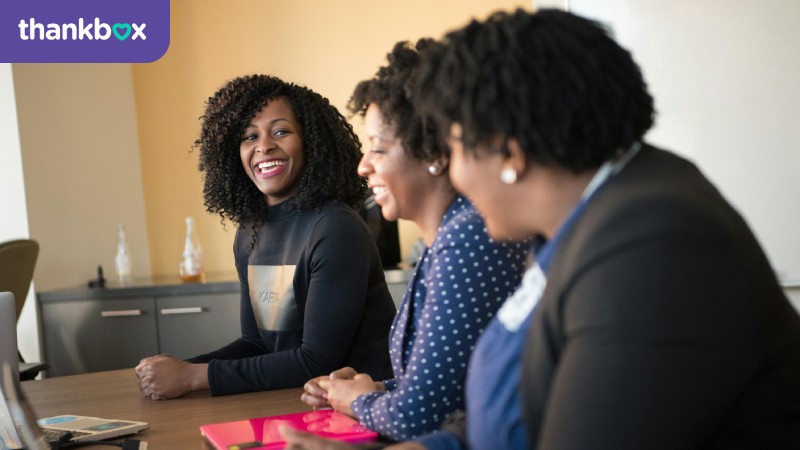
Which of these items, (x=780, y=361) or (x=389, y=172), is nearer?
(x=780, y=361)

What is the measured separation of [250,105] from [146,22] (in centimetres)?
246

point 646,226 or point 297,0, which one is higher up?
point 297,0

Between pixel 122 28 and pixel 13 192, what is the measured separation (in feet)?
3.11

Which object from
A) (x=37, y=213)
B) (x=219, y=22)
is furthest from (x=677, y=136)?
(x=37, y=213)

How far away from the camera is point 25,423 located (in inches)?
50.6

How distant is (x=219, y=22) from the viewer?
15.1ft

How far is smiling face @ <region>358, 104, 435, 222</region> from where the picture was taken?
1557 millimetres

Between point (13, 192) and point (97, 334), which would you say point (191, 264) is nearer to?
point (97, 334)

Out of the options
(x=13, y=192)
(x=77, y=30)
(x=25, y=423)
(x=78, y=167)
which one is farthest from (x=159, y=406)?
(x=77, y=30)

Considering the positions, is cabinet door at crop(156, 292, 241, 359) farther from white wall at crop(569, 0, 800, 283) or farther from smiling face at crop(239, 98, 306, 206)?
white wall at crop(569, 0, 800, 283)

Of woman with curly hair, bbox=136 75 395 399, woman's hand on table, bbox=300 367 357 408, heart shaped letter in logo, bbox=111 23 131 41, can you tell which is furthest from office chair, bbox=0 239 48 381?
woman's hand on table, bbox=300 367 357 408

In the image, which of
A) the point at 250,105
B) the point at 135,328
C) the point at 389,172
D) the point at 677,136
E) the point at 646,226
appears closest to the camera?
the point at 646,226

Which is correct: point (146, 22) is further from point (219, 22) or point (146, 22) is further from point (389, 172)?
point (389, 172)

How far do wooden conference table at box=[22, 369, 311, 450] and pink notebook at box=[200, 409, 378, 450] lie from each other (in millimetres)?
55
